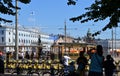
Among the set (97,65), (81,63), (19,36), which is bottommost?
(81,63)

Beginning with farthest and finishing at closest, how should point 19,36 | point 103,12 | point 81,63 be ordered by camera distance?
point 19,36
point 81,63
point 103,12

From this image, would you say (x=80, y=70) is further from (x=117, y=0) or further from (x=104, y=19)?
(x=117, y=0)

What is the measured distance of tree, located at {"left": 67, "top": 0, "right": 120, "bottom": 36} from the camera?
13.5 meters

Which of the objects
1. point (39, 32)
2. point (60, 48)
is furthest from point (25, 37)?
point (60, 48)

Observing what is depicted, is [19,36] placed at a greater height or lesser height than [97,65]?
greater

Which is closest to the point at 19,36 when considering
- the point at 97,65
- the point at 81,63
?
the point at 81,63

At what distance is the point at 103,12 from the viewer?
14.1 metres

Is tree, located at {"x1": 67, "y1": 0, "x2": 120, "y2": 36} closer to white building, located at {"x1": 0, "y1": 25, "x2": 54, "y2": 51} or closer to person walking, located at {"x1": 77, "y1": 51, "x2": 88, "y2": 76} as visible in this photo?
person walking, located at {"x1": 77, "y1": 51, "x2": 88, "y2": 76}

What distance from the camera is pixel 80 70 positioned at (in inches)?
774

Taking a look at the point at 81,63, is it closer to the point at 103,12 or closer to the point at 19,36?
the point at 103,12

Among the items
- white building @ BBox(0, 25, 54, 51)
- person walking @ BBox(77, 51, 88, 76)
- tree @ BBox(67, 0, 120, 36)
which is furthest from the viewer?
white building @ BBox(0, 25, 54, 51)

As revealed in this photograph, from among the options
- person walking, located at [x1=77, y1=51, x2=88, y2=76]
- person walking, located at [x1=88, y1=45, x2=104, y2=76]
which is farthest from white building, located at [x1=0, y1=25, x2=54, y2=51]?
person walking, located at [x1=88, y1=45, x2=104, y2=76]

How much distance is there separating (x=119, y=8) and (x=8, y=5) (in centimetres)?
395

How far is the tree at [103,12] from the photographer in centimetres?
1346
